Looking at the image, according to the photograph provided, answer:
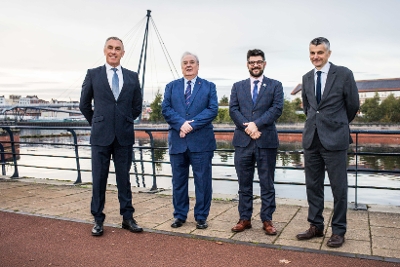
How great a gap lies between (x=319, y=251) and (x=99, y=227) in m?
2.08

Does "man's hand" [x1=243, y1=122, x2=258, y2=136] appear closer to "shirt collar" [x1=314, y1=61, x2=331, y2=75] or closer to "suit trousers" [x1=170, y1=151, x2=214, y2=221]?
"suit trousers" [x1=170, y1=151, x2=214, y2=221]

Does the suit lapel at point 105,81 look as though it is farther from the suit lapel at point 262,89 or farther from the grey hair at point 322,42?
the grey hair at point 322,42

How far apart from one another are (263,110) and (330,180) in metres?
0.89

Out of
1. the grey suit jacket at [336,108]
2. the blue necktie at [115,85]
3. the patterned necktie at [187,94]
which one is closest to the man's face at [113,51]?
the blue necktie at [115,85]

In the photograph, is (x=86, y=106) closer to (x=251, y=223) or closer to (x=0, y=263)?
(x=0, y=263)

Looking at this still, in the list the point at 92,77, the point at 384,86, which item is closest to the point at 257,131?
the point at 92,77

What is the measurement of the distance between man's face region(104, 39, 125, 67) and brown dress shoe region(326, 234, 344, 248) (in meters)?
2.58

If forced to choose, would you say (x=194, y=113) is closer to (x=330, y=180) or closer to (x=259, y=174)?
(x=259, y=174)

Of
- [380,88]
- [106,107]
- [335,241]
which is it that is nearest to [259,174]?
[335,241]

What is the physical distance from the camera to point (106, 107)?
12.9 ft

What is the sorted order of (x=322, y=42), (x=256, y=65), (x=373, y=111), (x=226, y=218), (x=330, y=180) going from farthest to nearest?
(x=373, y=111)
(x=226, y=218)
(x=256, y=65)
(x=330, y=180)
(x=322, y=42)

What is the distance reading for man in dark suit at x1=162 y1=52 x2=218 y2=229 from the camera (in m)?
4.12

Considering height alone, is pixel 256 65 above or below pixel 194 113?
above

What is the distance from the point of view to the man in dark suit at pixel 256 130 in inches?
150
